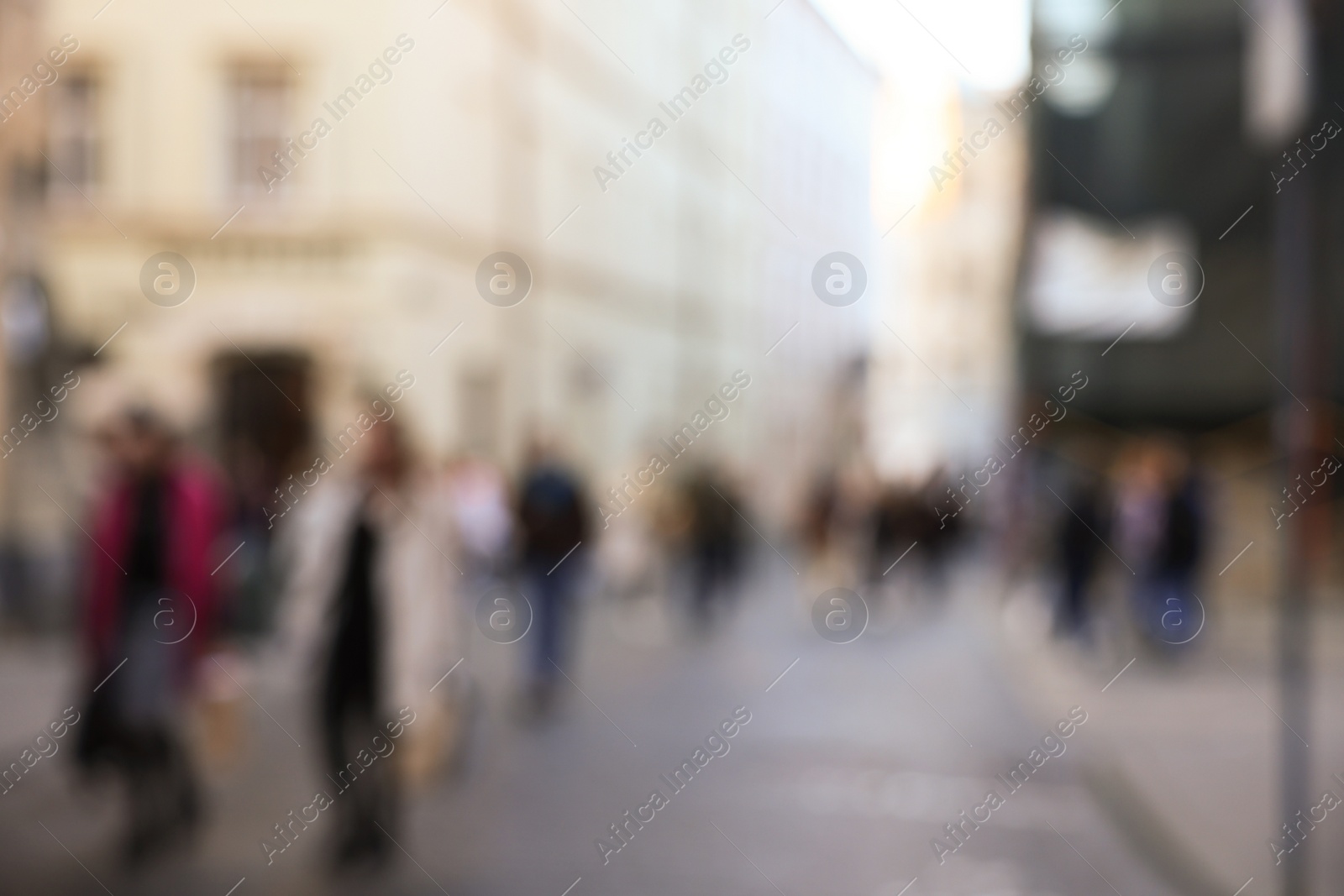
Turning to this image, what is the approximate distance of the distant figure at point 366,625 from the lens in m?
6.72

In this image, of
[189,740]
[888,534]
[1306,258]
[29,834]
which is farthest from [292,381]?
[1306,258]

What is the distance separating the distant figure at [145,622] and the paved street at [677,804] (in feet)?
0.95

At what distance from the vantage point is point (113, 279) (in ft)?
70.2

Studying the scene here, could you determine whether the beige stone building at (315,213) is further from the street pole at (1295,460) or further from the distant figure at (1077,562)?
the street pole at (1295,460)

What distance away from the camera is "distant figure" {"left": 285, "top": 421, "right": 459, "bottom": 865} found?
6.72 metres

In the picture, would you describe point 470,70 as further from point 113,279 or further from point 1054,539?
point 1054,539

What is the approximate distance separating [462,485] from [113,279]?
5.38m

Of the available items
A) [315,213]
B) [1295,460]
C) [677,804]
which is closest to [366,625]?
[677,804]

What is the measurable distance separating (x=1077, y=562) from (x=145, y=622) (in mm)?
11568

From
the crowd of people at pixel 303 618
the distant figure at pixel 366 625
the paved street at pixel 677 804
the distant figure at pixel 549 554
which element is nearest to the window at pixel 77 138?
the paved street at pixel 677 804

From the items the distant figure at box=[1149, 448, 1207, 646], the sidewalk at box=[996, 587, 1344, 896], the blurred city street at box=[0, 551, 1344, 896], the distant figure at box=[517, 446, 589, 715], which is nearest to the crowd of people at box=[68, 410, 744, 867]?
the blurred city street at box=[0, 551, 1344, 896]

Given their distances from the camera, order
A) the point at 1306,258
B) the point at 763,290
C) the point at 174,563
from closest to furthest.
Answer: the point at 1306,258, the point at 174,563, the point at 763,290

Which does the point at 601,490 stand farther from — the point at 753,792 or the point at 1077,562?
the point at 753,792

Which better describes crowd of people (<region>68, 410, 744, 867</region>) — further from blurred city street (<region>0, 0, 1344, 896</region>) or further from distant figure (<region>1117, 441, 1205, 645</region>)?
distant figure (<region>1117, 441, 1205, 645</region>)
